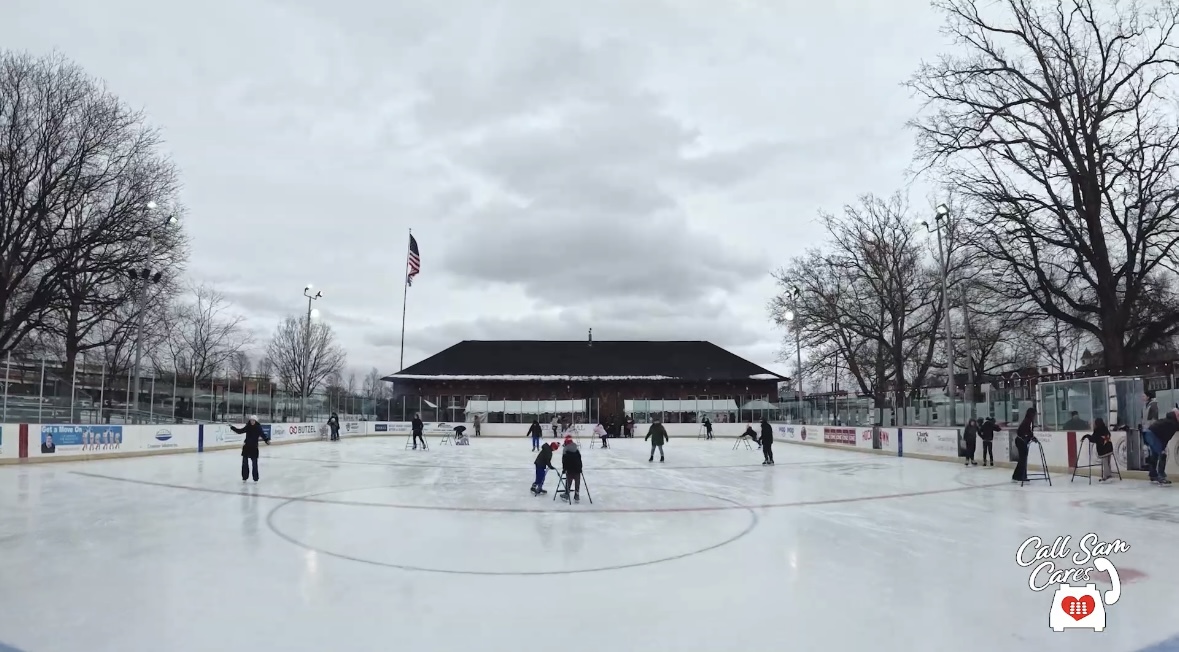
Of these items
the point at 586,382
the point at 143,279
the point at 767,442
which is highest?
the point at 143,279

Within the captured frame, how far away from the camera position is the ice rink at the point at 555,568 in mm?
4992

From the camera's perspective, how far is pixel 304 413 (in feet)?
125

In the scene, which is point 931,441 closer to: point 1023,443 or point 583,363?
point 1023,443

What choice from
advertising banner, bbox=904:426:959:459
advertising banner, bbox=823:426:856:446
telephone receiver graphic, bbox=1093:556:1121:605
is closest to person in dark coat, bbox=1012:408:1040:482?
advertising banner, bbox=904:426:959:459

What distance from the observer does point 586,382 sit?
53.9 m

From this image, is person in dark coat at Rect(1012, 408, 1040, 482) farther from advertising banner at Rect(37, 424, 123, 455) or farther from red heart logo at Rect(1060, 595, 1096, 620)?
advertising banner at Rect(37, 424, 123, 455)

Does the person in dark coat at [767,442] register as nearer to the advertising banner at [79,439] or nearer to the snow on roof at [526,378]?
the advertising banner at [79,439]

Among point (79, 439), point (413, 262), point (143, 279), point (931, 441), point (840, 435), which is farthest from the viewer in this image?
point (413, 262)

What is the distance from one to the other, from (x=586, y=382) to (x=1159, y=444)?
41276mm

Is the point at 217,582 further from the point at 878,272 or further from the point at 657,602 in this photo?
the point at 878,272

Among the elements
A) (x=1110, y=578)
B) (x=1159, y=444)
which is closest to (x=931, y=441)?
(x=1159, y=444)

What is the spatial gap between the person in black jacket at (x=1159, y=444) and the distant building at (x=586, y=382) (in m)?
34.0

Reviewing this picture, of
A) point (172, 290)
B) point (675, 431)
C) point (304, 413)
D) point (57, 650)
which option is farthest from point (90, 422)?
point (675, 431)

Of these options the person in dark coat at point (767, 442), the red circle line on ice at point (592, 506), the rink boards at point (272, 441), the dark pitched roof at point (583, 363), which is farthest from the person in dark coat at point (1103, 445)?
the dark pitched roof at point (583, 363)
